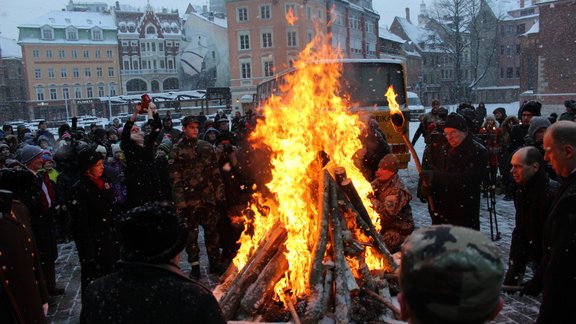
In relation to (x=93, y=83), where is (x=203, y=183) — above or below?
below

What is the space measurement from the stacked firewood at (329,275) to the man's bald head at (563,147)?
2.00m

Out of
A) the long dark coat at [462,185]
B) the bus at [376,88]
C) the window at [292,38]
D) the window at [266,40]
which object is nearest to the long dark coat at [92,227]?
the long dark coat at [462,185]

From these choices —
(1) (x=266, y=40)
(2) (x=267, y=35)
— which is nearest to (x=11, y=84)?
(1) (x=266, y=40)

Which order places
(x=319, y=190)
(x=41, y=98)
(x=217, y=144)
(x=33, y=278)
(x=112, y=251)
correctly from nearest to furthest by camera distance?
(x=33, y=278), (x=319, y=190), (x=112, y=251), (x=217, y=144), (x=41, y=98)

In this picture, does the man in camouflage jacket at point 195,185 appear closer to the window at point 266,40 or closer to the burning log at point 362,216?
the burning log at point 362,216

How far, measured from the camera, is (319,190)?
517 cm

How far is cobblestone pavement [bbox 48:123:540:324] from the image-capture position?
16.9ft

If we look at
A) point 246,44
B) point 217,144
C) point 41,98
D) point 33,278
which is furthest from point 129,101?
point 33,278

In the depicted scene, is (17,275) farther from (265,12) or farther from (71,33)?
(71,33)

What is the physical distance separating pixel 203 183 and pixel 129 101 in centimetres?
4904

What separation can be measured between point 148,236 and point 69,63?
70.7m

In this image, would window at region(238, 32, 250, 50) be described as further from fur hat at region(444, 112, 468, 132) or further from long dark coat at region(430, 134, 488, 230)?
long dark coat at region(430, 134, 488, 230)

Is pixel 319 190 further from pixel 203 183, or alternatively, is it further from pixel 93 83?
pixel 93 83

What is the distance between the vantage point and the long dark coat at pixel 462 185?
18.5 ft
